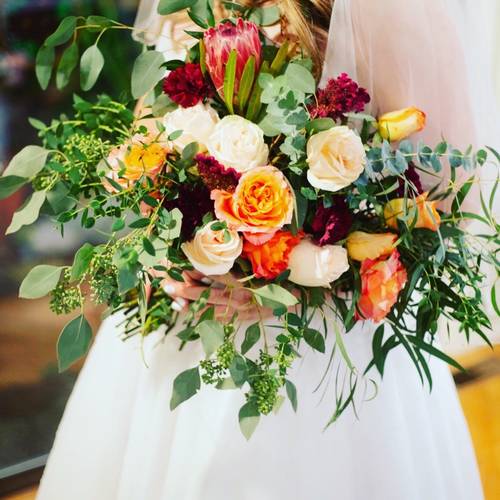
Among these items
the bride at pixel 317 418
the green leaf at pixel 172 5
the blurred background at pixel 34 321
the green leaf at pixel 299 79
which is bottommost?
the blurred background at pixel 34 321

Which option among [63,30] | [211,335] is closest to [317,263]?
[211,335]

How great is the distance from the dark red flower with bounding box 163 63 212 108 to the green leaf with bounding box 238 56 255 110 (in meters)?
0.06

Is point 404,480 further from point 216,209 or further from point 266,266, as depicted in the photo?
point 216,209

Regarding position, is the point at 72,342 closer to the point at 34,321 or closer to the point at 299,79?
the point at 299,79

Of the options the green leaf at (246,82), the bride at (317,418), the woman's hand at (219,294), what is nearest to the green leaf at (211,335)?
the woman's hand at (219,294)

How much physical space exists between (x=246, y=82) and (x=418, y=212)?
30 cm

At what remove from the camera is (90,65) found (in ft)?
3.58

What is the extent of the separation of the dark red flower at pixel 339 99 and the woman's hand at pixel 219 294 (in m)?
0.28

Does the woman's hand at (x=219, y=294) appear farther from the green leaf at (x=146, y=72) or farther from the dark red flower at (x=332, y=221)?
the green leaf at (x=146, y=72)

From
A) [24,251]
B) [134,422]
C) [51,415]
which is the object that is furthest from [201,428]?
[24,251]

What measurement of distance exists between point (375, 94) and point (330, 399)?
0.51 meters

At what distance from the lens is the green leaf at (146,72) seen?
3.37 ft

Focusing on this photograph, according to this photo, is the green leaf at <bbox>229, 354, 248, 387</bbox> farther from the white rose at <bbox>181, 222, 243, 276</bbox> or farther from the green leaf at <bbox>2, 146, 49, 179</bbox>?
the green leaf at <bbox>2, 146, 49, 179</bbox>

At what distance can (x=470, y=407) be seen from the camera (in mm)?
2613
